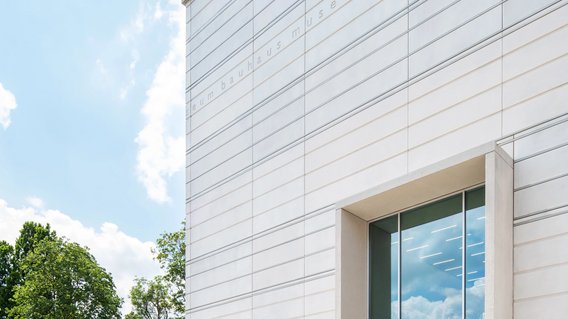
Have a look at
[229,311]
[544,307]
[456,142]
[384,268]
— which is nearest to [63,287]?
[229,311]

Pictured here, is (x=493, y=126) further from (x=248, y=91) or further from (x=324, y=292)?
(x=248, y=91)

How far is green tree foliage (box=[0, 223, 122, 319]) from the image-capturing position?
122ft

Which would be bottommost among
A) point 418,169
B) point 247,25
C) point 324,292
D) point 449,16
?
point 324,292

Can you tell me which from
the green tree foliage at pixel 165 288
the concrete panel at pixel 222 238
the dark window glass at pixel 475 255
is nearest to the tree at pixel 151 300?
the green tree foliage at pixel 165 288

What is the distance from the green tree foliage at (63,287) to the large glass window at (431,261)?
91.7ft

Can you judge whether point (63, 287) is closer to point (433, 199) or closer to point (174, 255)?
point (174, 255)

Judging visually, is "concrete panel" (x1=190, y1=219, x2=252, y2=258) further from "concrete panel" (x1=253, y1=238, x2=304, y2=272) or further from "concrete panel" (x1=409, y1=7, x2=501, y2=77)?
"concrete panel" (x1=409, y1=7, x2=501, y2=77)

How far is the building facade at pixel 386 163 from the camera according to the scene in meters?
10.1

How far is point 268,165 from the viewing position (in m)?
16.6

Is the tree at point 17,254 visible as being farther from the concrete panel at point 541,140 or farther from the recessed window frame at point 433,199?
the concrete panel at point 541,140

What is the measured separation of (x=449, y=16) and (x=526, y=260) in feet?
14.1

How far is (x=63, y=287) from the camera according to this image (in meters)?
37.8

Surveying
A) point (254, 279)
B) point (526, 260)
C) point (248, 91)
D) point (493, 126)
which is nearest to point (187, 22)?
point (248, 91)

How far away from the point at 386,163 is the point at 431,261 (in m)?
1.94
